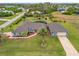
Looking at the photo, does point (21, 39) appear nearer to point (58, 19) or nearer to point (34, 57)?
point (34, 57)

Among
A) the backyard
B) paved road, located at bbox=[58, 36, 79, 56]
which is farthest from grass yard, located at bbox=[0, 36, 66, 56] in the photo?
the backyard

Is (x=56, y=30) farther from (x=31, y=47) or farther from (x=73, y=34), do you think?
(x=31, y=47)

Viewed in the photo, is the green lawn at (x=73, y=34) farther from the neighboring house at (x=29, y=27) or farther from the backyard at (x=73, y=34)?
the neighboring house at (x=29, y=27)

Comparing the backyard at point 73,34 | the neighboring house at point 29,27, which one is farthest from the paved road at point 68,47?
the neighboring house at point 29,27

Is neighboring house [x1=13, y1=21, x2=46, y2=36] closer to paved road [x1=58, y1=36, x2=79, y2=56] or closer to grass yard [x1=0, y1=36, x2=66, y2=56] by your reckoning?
grass yard [x1=0, y1=36, x2=66, y2=56]

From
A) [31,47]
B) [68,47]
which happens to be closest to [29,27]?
[31,47]

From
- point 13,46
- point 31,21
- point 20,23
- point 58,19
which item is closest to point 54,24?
point 58,19

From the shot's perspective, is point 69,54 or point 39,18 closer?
point 69,54
